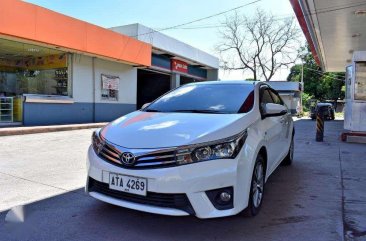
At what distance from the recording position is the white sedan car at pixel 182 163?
2982mm

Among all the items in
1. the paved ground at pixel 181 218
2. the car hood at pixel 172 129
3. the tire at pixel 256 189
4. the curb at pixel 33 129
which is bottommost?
the paved ground at pixel 181 218

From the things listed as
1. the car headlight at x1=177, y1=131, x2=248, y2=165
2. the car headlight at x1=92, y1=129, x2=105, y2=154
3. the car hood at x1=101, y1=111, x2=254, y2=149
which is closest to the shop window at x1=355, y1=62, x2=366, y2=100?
the car hood at x1=101, y1=111, x2=254, y2=149

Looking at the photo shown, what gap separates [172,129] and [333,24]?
44.1 feet

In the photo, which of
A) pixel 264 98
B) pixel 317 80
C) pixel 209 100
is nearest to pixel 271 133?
pixel 264 98

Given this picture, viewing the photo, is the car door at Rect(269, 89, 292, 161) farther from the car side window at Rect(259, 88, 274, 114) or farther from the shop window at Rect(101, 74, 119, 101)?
the shop window at Rect(101, 74, 119, 101)

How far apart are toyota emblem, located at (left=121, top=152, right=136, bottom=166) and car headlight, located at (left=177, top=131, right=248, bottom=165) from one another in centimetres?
42

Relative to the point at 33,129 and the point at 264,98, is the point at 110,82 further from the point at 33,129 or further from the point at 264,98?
the point at 264,98

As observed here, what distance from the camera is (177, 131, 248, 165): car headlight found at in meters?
3.01

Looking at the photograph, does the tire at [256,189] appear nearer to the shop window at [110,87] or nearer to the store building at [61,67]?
the store building at [61,67]

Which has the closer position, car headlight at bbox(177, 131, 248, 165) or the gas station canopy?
car headlight at bbox(177, 131, 248, 165)

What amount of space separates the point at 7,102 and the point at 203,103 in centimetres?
1231

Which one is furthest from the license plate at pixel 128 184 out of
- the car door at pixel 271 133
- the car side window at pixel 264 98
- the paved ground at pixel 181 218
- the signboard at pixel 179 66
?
the signboard at pixel 179 66

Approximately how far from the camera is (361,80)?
10.8m

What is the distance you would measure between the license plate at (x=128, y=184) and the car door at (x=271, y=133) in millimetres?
1657
